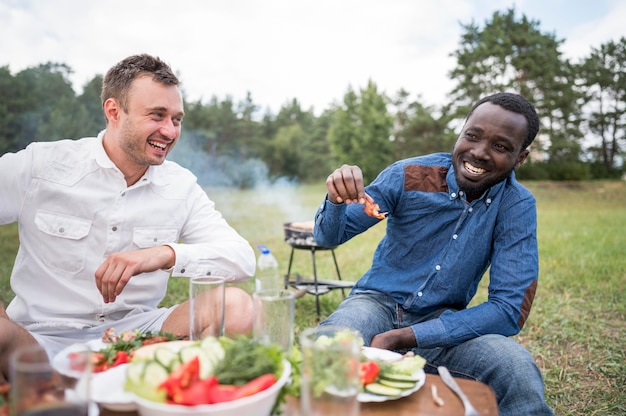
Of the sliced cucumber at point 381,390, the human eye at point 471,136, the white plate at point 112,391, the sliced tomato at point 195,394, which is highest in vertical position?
the human eye at point 471,136

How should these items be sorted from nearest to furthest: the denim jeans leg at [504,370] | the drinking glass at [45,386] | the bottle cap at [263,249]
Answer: the drinking glass at [45,386], the denim jeans leg at [504,370], the bottle cap at [263,249]

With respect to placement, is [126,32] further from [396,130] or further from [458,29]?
[396,130]

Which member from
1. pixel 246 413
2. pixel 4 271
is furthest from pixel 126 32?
pixel 246 413

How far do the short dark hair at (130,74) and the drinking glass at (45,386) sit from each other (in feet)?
5.32

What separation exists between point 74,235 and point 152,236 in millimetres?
353

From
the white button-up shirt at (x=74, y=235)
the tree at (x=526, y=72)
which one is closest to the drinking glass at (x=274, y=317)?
the white button-up shirt at (x=74, y=235)

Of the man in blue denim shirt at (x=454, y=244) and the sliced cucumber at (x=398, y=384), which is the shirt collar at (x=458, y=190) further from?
the sliced cucumber at (x=398, y=384)

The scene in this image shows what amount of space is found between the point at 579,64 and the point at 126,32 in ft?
59.3

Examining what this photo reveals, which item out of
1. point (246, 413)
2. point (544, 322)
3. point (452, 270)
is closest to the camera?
point (246, 413)

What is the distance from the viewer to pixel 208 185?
2459 cm

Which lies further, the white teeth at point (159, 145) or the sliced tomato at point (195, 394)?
the white teeth at point (159, 145)

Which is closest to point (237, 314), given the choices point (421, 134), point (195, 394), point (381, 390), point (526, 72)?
point (381, 390)

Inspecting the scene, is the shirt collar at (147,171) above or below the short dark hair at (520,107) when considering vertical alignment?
below

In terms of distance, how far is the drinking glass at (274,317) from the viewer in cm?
135
